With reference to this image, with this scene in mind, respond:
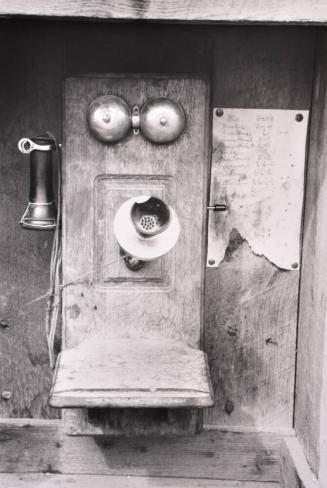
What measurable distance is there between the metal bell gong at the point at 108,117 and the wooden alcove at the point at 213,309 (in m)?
0.13

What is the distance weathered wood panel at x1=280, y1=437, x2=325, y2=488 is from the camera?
224 cm

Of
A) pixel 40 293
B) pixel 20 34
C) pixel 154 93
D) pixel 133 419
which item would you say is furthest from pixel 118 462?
pixel 20 34

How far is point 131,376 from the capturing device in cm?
204

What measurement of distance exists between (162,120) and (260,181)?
434 millimetres

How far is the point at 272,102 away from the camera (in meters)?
2.37

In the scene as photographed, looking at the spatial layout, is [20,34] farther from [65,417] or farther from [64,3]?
[65,417]

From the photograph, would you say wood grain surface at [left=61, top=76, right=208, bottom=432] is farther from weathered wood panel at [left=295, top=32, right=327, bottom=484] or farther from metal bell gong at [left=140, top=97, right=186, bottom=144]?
weathered wood panel at [left=295, top=32, right=327, bottom=484]

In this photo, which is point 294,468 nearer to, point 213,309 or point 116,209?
point 213,309

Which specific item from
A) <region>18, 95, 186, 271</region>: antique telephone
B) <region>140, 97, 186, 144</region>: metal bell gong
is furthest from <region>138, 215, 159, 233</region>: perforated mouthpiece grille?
<region>140, 97, 186, 144</region>: metal bell gong

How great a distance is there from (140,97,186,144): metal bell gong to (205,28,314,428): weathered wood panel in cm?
24

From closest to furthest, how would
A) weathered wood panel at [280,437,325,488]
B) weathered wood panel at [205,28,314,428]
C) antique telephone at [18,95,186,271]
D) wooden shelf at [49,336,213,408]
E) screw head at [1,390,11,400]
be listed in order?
wooden shelf at [49,336,213,408] → antique telephone at [18,95,186,271] → weathered wood panel at [280,437,325,488] → weathered wood panel at [205,28,314,428] → screw head at [1,390,11,400]

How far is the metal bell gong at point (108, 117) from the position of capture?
2158 millimetres

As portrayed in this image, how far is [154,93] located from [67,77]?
27cm

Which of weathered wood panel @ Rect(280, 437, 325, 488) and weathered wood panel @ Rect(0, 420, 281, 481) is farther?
weathered wood panel @ Rect(0, 420, 281, 481)
